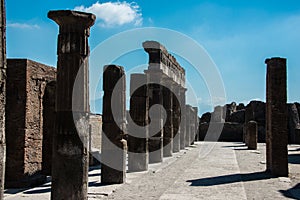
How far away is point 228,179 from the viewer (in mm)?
12305

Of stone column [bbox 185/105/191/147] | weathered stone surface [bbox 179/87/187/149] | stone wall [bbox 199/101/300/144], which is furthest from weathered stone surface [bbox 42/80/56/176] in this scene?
stone wall [bbox 199/101/300/144]

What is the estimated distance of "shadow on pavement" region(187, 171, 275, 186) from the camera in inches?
456

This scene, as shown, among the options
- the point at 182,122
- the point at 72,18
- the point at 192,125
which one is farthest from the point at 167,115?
the point at 72,18

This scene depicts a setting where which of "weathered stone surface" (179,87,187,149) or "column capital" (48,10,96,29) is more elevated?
"column capital" (48,10,96,29)

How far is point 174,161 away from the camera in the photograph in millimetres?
18031

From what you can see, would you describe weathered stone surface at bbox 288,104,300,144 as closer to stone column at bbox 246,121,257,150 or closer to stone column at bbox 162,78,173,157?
stone column at bbox 246,121,257,150

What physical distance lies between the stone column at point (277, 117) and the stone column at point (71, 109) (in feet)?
24.5

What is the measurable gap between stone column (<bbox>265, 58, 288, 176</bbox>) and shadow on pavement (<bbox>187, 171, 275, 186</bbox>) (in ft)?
1.75

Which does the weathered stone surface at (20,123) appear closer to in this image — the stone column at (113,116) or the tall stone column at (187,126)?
the stone column at (113,116)

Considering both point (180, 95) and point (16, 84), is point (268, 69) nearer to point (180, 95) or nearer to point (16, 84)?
point (16, 84)

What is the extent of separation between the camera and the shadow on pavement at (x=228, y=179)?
38.0 ft

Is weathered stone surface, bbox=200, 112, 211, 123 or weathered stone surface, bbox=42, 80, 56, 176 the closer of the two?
weathered stone surface, bbox=42, 80, 56, 176

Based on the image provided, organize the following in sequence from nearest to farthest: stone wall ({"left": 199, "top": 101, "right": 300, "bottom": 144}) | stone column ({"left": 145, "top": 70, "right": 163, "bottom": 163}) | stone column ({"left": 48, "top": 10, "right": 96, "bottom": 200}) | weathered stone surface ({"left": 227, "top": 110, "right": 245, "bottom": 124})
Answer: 1. stone column ({"left": 48, "top": 10, "right": 96, "bottom": 200})
2. stone column ({"left": 145, "top": 70, "right": 163, "bottom": 163})
3. stone wall ({"left": 199, "top": 101, "right": 300, "bottom": 144})
4. weathered stone surface ({"left": 227, "top": 110, "right": 245, "bottom": 124})

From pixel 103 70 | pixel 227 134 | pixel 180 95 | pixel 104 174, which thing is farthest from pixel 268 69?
pixel 227 134
